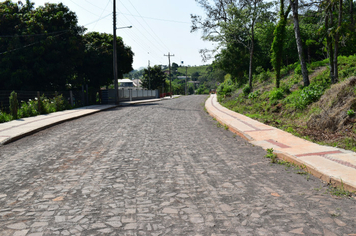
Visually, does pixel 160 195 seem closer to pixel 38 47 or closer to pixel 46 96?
pixel 46 96

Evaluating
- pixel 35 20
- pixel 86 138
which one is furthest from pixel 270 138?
pixel 35 20

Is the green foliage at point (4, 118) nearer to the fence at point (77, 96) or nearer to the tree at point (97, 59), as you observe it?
the fence at point (77, 96)

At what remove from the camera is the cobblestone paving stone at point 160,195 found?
3.27 meters

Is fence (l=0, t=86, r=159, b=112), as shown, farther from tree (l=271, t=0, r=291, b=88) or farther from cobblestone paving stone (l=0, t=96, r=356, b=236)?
tree (l=271, t=0, r=291, b=88)

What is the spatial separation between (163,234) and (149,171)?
95.8 inches

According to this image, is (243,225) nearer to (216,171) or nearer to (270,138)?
(216,171)

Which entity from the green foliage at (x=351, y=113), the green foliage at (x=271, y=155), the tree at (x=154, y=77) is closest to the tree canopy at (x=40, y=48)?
the green foliage at (x=271, y=155)

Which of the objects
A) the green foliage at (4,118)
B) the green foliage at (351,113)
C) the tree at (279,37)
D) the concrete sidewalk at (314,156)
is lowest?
the concrete sidewalk at (314,156)

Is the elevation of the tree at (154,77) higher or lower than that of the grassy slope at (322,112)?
higher

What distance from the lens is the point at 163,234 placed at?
10.2 feet

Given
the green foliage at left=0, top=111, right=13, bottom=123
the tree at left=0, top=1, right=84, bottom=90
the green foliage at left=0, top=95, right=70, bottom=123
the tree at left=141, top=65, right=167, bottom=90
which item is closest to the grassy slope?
the green foliage at left=0, top=111, right=13, bottom=123

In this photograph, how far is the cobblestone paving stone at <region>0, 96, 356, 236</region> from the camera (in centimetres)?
327

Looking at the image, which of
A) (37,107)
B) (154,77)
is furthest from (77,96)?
(154,77)

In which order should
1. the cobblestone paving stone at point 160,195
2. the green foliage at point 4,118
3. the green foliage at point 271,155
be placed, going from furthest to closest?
the green foliage at point 4,118, the green foliage at point 271,155, the cobblestone paving stone at point 160,195
